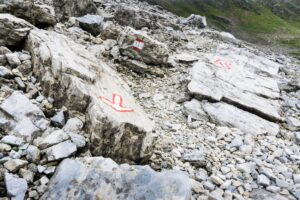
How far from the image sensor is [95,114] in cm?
892

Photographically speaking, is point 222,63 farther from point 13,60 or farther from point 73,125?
point 73,125

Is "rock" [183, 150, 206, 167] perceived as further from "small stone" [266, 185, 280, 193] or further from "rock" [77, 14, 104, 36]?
"rock" [77, 14, 104, 36]

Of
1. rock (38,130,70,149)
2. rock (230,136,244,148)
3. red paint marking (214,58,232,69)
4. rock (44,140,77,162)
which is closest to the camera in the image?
rock (44,140,77,162)

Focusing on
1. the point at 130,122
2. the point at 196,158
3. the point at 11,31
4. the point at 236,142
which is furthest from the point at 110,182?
the point at 11,31

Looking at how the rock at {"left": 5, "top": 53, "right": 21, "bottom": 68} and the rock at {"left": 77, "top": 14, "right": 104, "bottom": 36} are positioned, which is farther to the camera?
the rock at {"left": 77, "top": 14, "right": 104, "bottom": 36}

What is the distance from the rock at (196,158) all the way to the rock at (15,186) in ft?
17.7

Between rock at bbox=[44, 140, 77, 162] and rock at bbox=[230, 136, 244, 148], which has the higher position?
rock at bbox=[44, 140, 77, 162]

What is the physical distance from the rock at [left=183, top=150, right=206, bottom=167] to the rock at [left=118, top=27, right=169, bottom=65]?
Answer: 796 cm

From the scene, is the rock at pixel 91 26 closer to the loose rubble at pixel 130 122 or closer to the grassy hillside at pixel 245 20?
the loose rubble at pixel 130 122

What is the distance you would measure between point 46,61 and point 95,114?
2.91 m

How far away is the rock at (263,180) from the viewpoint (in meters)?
10.2


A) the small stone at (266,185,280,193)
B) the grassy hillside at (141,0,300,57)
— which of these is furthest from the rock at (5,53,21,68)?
the grassy hillside at (141,0,300,57)

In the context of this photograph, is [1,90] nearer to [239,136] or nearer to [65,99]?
[65,99]

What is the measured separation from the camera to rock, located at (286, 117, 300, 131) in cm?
1468
